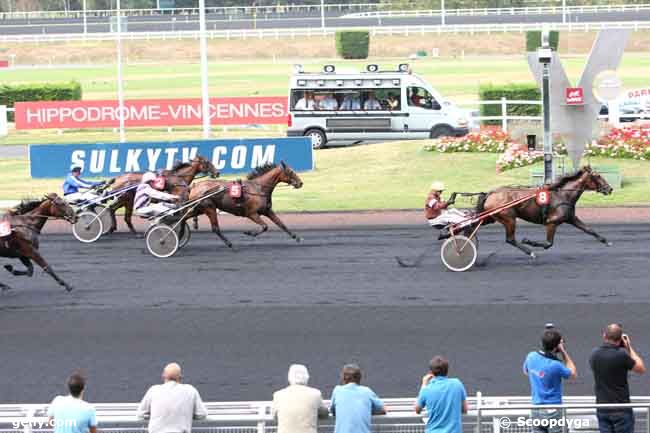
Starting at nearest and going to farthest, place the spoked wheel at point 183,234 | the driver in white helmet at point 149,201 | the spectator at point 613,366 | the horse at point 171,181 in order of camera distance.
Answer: the spectator at point 613,366 → the driver in white helmet at point 149,201 → the spoked wheel at point 183,234 → the horse at point 171,181

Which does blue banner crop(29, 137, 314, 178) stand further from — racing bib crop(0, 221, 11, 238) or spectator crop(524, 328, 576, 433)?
spectator crop(524, 328, 576, 433)

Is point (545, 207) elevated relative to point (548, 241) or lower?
elevated

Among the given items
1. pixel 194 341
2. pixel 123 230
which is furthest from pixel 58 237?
pixel 194 341

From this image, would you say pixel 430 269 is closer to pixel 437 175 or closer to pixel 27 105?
pixel 437 175

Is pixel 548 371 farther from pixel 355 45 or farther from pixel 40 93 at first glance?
pixel 355 45

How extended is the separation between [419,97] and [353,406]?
2604 cm

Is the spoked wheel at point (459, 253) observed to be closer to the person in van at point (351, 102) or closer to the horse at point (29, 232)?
the horse at point (29, 232)

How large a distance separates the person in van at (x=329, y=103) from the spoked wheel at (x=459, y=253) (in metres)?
16.8

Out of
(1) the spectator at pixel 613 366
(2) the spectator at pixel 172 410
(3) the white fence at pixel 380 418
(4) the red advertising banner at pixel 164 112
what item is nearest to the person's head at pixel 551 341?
(1) the spectator at pixel 613 366

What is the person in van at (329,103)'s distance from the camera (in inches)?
1319

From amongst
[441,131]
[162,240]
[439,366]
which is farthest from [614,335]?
[441,131]

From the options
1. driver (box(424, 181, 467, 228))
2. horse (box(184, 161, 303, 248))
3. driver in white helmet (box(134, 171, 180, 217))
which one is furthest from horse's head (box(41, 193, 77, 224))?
driver (box(424, 181, 467, 228))

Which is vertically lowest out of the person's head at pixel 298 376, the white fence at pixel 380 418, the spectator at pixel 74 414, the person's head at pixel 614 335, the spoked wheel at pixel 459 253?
the spoked wheel at pixel 459 253

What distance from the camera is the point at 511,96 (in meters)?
40.5
